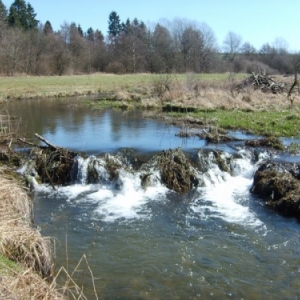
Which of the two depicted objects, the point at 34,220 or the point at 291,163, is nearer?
the point at 34,220

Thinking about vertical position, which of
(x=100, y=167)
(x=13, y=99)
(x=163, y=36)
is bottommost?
(x=100, y=167)

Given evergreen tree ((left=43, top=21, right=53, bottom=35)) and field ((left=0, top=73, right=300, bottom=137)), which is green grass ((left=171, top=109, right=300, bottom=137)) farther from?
evergreen tree ((left=43, top=21, right=53, bottom=35))

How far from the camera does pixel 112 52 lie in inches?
2709

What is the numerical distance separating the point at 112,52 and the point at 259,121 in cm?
5505

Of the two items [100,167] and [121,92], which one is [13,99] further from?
[100,167]

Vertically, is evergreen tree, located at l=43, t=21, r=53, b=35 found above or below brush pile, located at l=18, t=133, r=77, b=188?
above

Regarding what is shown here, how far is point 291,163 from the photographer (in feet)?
38.7

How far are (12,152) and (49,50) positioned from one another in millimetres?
49909

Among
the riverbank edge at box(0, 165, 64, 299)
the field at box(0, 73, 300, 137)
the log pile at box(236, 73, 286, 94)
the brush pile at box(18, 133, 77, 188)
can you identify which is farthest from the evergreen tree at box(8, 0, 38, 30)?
the riverbank edge at box(0, 165, 64, 299)

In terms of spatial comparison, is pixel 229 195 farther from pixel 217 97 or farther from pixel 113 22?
pixel 113 22

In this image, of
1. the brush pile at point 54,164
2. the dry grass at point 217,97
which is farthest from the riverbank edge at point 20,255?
the dry grass at point 217,97

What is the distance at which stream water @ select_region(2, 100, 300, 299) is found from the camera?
20.0 feet

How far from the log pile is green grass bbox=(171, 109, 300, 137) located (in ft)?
25.2

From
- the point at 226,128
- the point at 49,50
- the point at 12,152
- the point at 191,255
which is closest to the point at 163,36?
the point at 49,50
